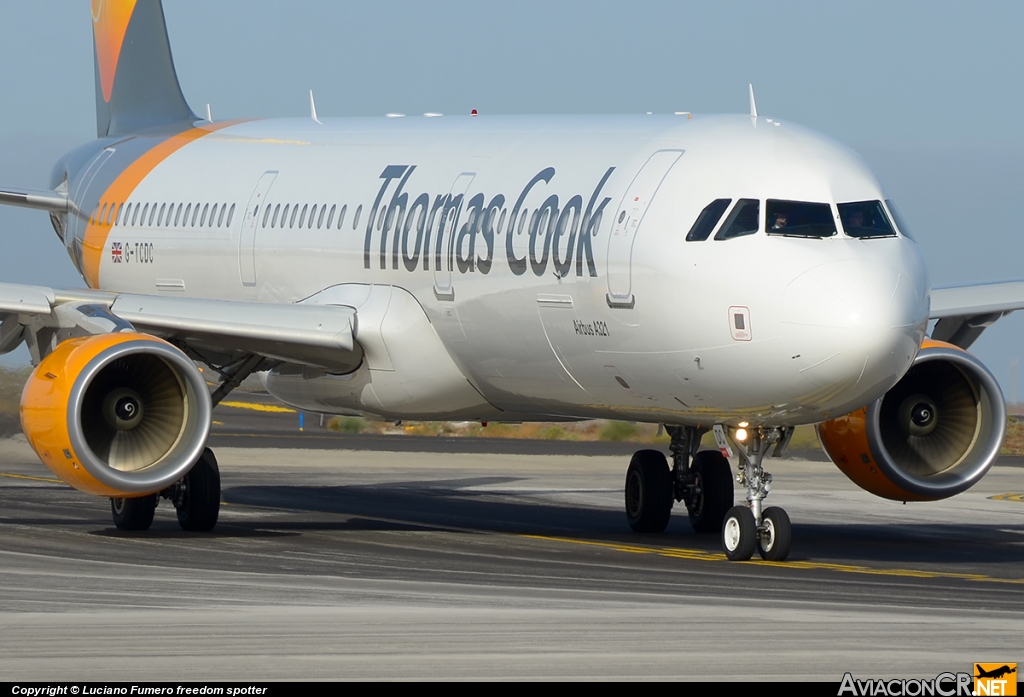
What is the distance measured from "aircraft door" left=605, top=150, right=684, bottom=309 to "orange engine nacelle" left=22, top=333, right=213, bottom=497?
420cm

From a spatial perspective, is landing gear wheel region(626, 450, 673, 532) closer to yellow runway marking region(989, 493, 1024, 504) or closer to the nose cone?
the nose cone

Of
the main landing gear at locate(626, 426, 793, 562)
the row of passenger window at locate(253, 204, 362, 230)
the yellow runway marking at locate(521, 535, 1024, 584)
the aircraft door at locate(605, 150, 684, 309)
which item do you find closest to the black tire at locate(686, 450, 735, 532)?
the main landing gear at locate(626, 426, 793, 562)

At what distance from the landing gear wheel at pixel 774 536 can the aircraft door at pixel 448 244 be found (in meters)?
4.24

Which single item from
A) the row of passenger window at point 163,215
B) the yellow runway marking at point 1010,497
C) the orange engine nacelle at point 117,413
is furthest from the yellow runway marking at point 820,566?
the yellow runway marking at point 1010,497

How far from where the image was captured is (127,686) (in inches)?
400

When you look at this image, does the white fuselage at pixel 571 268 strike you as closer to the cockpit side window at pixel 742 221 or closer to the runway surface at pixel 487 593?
the cockpit side window at pixel 742 221

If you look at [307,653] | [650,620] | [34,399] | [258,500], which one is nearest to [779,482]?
[258,500]

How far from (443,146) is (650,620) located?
31.1ft

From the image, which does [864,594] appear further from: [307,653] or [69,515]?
[69,515]

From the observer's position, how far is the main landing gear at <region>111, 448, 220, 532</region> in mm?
20500

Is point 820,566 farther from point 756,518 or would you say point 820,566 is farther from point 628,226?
point 628,226

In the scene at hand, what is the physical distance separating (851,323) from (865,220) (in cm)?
137

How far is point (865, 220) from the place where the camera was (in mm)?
16812

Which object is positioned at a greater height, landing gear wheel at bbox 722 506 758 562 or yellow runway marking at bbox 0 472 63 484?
landing gear wheel at bbox 722 506 758 562
